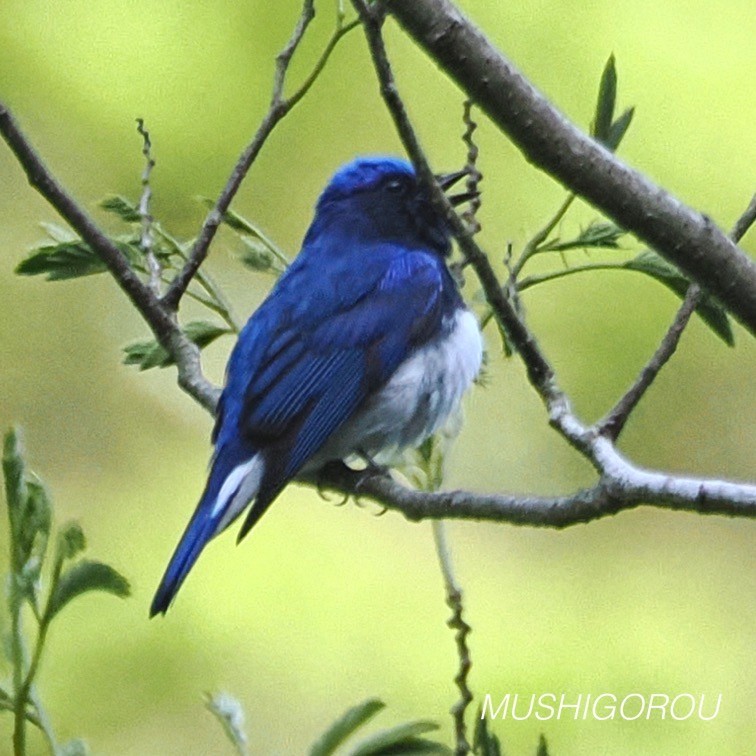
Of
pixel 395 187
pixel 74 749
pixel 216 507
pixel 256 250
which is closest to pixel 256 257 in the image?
pixel 256 250

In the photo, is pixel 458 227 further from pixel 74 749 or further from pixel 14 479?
pixel 74 749

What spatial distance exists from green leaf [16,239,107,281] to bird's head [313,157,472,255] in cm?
102

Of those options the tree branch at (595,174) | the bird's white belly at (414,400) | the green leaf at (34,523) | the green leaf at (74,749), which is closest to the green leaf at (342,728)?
the green leaf at (74,749)

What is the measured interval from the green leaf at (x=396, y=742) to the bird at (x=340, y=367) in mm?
885

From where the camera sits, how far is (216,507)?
235 centimetres

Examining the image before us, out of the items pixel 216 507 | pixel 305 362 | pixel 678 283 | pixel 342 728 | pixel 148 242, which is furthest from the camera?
pixel 305 362

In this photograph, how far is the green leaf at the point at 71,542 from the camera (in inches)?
52.9

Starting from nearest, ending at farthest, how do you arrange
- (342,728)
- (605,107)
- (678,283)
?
(342,728), (605,107), (678,283)

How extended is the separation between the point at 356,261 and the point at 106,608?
42.7 inches

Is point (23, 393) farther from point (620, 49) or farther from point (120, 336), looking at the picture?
point (620, 49)

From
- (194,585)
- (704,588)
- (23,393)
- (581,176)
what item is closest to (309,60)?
(23,393)

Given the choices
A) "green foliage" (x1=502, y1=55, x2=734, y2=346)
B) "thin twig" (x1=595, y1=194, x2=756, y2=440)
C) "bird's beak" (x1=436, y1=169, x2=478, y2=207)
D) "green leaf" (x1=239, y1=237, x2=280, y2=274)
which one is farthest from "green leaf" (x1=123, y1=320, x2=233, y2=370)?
"thin twig" (x1=595, y1=194, x2=756, y2=440)

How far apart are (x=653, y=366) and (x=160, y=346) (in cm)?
92

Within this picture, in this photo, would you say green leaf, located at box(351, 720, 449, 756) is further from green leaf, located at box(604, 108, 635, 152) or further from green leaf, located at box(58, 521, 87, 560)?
green leaf, located at box(604, 108, 635, 152)
